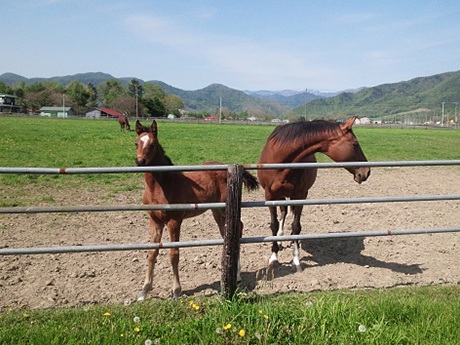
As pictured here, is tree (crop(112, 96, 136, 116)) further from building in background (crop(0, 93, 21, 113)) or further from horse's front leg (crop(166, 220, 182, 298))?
horse's front leg (crop(166, 220, 182, 298))

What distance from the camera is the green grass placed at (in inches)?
121

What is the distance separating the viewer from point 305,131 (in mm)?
5449

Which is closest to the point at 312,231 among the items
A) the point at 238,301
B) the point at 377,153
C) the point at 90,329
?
the point at 238,301

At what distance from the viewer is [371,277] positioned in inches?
197

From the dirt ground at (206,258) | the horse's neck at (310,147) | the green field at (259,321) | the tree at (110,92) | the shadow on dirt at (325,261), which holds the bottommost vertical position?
the shadow on dirt at (325,261)

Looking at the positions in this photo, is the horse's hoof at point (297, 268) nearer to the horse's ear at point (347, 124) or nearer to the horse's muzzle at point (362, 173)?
the horse's muzzle at point (362, 173)

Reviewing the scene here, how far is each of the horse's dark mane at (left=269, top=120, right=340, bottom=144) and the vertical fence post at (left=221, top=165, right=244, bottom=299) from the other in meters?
2.05

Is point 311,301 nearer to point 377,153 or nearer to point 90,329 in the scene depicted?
point 90,329

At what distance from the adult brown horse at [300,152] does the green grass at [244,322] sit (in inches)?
78.5

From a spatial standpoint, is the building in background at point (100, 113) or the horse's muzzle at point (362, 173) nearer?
the horse's muzzle at point (362, 173)

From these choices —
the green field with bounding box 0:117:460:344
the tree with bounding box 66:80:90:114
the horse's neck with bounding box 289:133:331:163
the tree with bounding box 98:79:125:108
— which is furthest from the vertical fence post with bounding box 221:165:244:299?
the tree with bounding box 98:79:125:108

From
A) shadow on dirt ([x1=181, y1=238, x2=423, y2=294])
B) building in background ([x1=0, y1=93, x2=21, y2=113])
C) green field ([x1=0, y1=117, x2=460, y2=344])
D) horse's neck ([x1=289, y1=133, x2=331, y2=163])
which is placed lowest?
shadow on dirt ([x1=181, y1=238, x2=423, y2=294])

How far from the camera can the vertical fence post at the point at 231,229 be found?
3.65 metres

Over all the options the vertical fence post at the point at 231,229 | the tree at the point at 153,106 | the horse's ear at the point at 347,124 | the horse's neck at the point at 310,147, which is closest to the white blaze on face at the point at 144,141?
the vertical fence post at the point at 231,229
